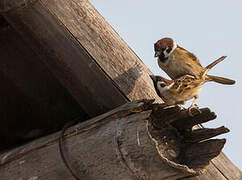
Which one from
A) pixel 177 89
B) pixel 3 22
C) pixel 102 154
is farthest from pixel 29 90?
pixel 102 154

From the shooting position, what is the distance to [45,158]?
2500mm

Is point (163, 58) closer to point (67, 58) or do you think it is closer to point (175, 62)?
point (175, 62)

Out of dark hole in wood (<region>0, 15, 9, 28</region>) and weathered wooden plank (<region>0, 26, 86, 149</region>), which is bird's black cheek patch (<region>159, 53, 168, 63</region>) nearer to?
weathered wooden plank (<region>0, 26, 86, 149</region>)

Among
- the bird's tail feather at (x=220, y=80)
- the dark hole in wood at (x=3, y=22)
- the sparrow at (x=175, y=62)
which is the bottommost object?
the bird's tail feather at (x=220, y=80)

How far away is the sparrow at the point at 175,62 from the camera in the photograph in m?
3.55

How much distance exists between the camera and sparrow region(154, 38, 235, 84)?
140 inches

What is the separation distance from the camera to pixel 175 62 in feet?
11.9

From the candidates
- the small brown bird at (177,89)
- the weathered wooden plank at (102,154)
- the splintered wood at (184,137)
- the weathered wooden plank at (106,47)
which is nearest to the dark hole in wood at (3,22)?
the weathered wooden plank at (106,47)

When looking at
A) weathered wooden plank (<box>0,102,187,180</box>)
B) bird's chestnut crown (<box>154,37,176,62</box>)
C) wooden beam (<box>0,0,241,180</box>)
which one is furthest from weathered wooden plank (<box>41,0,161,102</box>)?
bird's chestnut crown (<box>154,37,176,62</box>)

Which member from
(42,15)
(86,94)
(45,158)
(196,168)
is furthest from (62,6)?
(196,168)

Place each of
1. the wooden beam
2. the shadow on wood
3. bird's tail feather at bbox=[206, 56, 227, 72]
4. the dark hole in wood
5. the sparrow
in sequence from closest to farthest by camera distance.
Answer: the shadow on wood
the wooden beam
the dark hole in wood
bird's tail feather at bbox=[206, 56, 227, 72]
the sparrow

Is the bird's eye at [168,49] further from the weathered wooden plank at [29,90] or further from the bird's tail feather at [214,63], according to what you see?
the weathered wooden plank at [29,90]

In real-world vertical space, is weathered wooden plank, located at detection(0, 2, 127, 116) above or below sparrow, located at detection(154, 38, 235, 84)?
above

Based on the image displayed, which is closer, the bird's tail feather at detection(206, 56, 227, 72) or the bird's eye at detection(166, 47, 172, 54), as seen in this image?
the bird's tail feather at detection(206, 56, 227, 72)
